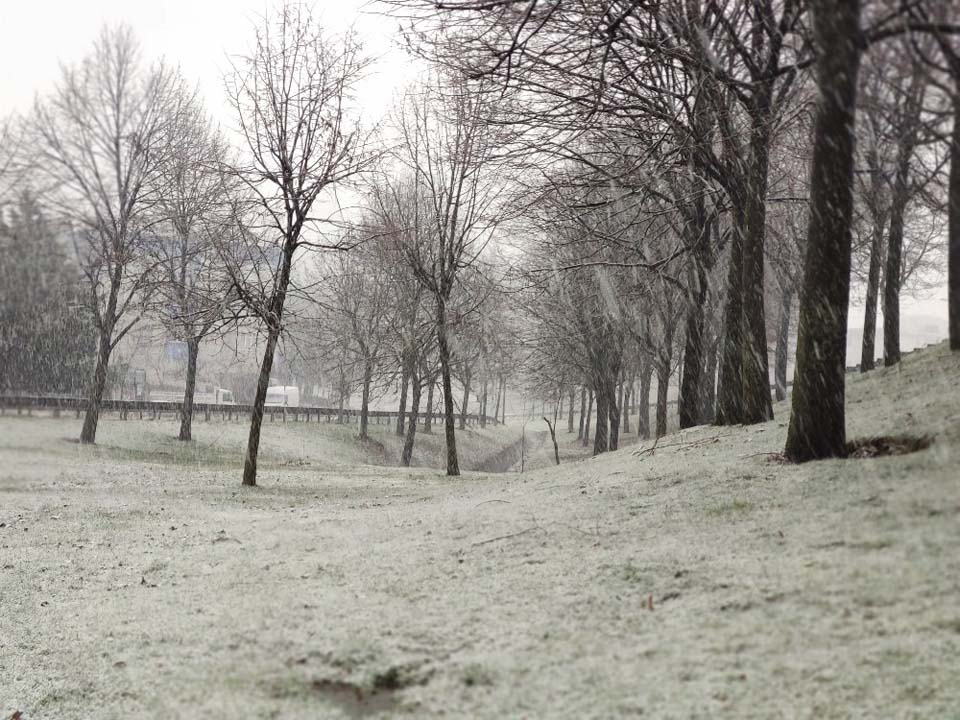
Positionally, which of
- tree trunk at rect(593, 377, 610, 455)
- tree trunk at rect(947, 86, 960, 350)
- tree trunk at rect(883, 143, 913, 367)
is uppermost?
tree trunk at rect(883, 143, 913, 367)

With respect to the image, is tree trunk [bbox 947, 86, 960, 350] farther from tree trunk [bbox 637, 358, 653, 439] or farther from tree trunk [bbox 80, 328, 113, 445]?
tree trunk [bbox 80, 328, 113, 445]

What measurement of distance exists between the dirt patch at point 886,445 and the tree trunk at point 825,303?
0.42 ft

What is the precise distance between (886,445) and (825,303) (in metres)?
1.17

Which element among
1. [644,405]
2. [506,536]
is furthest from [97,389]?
[644,405]

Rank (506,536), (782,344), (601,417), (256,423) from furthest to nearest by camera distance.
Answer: (782,344) → (601,417) → (256,423) → (506,536)

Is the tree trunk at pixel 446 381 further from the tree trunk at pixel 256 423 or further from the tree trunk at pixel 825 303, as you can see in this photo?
the tree trunk at pixel 825 303

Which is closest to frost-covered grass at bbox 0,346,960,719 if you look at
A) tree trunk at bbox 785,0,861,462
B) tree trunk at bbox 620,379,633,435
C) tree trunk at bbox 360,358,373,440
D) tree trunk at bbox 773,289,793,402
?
tree trunk at bbox 785,0,861,462

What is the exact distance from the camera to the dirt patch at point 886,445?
5.15 m

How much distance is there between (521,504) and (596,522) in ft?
5.58

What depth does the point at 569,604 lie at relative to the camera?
13.3ft

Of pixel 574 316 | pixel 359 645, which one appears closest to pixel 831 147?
pixel 359 645

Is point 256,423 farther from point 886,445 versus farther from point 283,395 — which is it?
point 283,395

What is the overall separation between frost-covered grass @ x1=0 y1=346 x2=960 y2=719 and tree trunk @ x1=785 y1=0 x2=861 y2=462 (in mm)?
479

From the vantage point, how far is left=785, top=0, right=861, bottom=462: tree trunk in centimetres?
543
